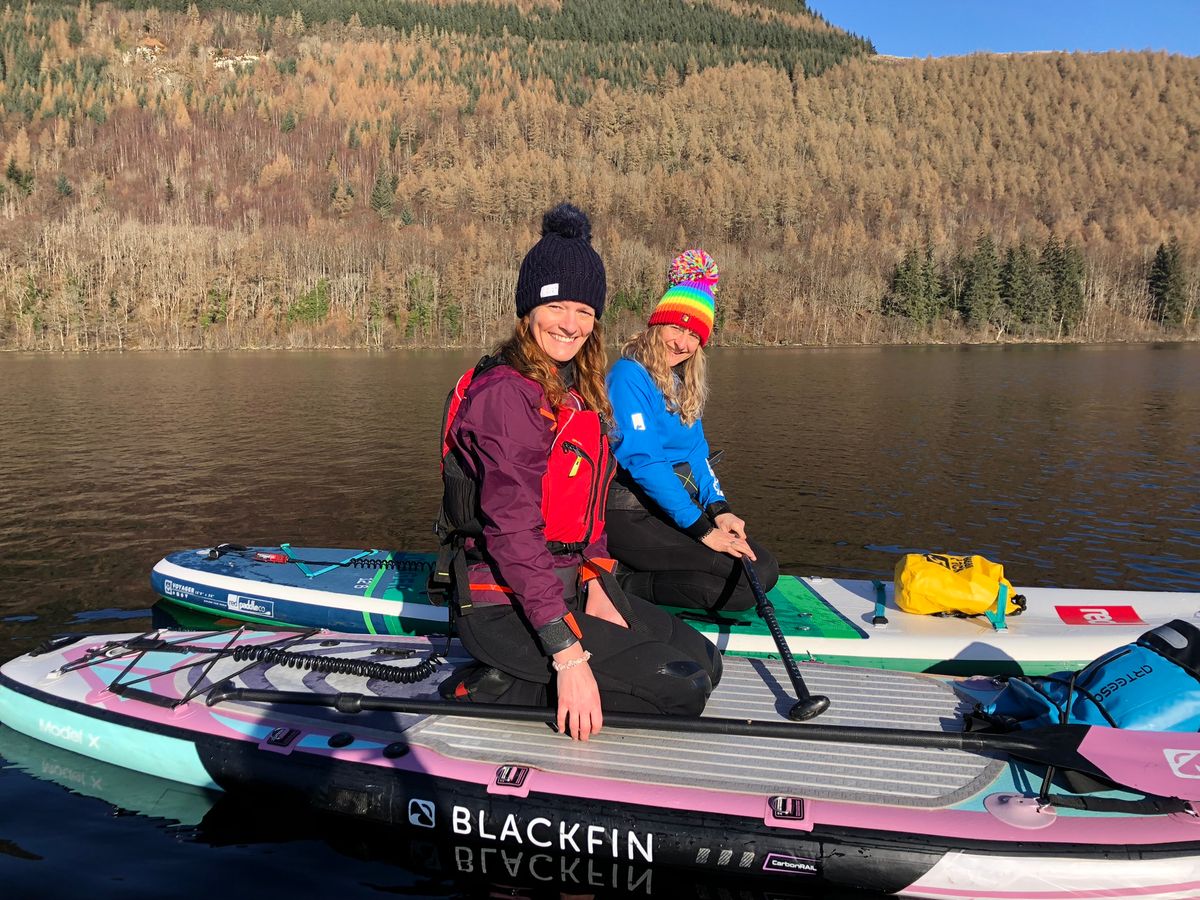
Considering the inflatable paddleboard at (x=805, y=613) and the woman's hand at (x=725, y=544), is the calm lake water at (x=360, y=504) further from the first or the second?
the woman's hand at (x=725, y=544)

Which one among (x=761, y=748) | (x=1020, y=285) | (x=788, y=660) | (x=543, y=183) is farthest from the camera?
(x=543, y=183)

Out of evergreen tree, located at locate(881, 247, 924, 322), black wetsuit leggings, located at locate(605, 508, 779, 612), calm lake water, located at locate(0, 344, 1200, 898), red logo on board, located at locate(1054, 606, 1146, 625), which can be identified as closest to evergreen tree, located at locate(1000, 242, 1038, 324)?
evergreen tree, located at locate(881, 247, 924, 322)

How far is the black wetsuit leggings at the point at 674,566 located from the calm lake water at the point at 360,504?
3.02m

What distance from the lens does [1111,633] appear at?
22.4 ft

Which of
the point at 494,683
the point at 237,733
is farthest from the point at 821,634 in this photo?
the point at 237,733

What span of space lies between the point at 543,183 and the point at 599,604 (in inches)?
5638

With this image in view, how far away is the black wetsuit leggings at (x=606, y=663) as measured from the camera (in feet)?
14.6

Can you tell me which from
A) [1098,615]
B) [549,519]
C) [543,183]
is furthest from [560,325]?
[543,183]

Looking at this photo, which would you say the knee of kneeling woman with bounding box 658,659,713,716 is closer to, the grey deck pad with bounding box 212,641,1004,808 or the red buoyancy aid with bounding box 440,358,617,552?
the grey deck pad with bounding box 212,641,1004,808

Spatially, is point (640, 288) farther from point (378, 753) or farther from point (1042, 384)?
point (378, 753)

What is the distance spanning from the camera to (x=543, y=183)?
13950 cm

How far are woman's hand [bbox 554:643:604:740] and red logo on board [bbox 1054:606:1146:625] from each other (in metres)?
5.17

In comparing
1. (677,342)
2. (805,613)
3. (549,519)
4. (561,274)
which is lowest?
(805,613)

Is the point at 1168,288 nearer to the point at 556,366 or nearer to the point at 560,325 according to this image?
the point at 556,366
